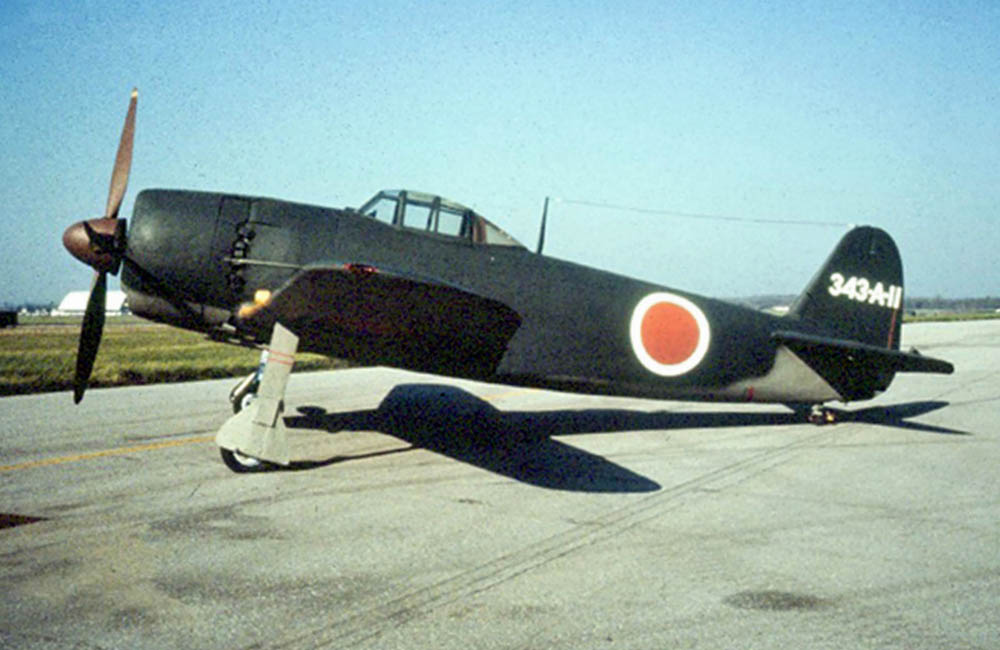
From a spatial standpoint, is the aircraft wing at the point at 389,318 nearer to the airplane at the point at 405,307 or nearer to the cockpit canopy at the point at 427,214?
the airplane at the point at 405,307

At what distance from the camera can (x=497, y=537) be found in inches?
197

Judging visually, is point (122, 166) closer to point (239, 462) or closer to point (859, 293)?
point (239, 462)

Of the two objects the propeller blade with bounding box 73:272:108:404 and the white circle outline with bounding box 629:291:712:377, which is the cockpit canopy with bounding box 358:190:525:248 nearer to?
the white circle outline with bounding box 629:291:712:377

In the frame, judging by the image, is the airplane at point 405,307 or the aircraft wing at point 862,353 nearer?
the airplane at point 405,307

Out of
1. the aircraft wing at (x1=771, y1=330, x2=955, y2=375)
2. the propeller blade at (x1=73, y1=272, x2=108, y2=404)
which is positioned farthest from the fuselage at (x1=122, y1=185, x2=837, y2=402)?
the propeller blade at (x1=73, y1=272, x2=108, y2=404)

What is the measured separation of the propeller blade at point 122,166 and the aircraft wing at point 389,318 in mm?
1987

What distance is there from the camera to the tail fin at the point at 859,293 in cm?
1045

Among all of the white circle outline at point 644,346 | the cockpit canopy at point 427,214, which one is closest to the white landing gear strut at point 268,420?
the cockpit canopy at point 427,214

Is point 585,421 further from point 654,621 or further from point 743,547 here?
point 654,621

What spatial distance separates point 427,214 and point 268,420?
105 inches

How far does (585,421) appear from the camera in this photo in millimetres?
10547

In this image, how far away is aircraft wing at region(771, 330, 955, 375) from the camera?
31.4 ft

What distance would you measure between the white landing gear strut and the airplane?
1 centimetres

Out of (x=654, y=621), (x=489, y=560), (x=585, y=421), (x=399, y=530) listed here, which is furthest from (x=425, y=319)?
(x=585, y=421)
